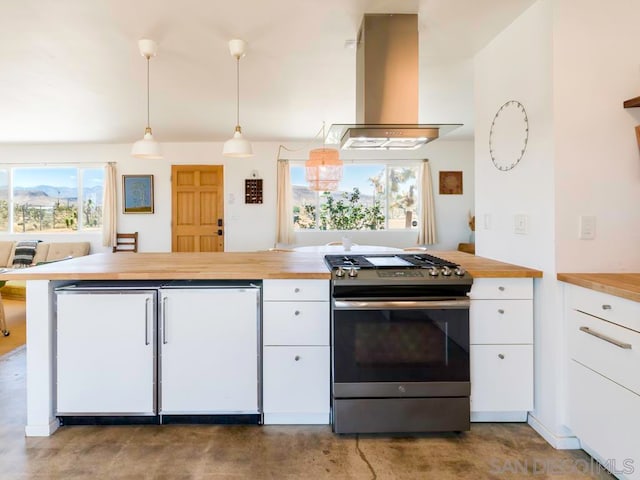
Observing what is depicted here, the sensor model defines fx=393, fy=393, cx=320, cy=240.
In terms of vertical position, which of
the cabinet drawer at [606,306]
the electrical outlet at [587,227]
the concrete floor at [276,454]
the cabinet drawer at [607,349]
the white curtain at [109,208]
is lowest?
the concrete floor at [276,454]

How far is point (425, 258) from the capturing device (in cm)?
246

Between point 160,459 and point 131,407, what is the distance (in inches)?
14.7

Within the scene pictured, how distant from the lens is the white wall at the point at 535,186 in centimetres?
196

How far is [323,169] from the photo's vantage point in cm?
420

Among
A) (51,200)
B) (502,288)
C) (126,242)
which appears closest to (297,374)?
(502,288)

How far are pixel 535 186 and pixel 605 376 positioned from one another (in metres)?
0.97

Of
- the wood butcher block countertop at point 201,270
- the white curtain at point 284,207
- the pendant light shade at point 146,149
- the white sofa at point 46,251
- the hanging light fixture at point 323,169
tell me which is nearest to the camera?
the wood butcher block countertop at point 201,270

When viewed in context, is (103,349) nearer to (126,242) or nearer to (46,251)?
(126,242)

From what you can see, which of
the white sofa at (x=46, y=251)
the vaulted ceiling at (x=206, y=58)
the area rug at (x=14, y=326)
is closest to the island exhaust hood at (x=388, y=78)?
the vaulted ceiling at (x=206, y=58)

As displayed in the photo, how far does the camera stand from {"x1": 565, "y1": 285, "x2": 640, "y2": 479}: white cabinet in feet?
4.87

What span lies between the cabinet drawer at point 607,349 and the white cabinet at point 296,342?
1172mm

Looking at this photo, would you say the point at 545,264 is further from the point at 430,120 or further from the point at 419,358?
the point at 430,120

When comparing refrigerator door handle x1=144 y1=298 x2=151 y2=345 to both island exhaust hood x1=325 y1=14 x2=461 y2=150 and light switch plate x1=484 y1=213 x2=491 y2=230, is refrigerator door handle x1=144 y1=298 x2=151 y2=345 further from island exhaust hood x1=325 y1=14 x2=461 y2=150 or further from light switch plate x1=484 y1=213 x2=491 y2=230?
light switch plate x1=484 y1=213 x2=491 y2=230

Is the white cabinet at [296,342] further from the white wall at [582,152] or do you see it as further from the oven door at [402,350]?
the white wall at [582,152]
